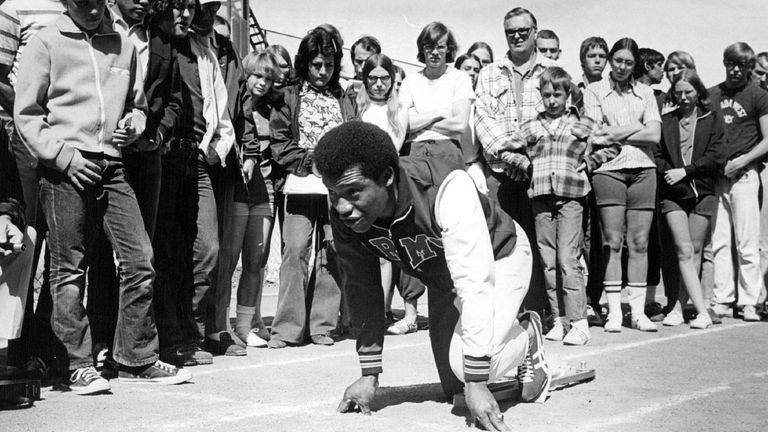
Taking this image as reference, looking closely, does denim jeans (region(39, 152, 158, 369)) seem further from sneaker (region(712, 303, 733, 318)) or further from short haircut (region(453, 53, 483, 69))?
sneaker (region(712, 303, 733, 318))

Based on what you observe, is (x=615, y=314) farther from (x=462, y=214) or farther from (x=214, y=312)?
(x=462, y=214)

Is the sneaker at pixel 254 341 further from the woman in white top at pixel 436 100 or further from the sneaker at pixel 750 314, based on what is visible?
the sneaker at pixel 750 314

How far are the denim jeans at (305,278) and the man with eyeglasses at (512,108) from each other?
154cm

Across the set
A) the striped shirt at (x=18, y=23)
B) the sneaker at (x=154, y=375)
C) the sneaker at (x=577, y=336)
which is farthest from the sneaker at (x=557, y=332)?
the striped shirt at (x=18, y=23)

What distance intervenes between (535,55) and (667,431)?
184 inches

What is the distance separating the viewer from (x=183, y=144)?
647 cm

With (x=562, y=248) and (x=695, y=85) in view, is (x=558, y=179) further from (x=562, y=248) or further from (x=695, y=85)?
(x=695, y=85)

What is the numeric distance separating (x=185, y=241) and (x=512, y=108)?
10.4 ft

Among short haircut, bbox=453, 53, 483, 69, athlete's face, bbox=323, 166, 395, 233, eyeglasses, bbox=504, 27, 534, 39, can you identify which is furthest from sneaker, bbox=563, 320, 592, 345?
short haircut, bbox=453, 53, 483, 69

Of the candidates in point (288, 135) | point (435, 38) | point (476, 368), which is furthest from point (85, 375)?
point (435, 38)

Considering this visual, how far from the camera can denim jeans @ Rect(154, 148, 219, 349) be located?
6.41 meters

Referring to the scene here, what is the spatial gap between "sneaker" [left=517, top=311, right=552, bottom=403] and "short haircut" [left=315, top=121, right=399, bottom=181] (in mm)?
1337

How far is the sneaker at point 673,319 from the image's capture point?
8618mm

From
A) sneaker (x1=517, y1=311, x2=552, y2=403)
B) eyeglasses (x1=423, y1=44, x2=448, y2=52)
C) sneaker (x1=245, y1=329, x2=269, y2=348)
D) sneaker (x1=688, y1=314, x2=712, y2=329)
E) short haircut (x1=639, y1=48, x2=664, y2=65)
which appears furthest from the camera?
short haircut (x1=639, y1=48, x2=664, y2=65)
